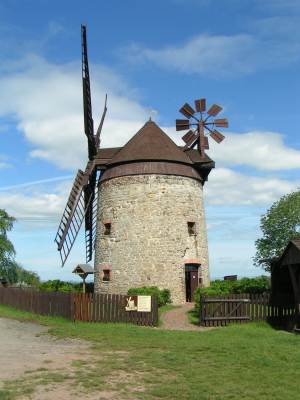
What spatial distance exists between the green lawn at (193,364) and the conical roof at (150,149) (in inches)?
480

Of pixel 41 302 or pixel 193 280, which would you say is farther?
pixel 193 280

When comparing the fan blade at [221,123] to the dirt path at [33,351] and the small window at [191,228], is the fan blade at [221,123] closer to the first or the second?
the small window at [191,228]

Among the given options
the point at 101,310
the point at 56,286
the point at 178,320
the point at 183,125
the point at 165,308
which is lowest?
the point at 178,320

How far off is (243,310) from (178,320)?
2937mm

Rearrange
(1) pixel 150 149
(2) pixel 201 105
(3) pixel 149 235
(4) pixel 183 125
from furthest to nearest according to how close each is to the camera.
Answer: (4) pixel 183 125
(2) pixel 201 105
(1) pixel 150 149
(3) pixel 149 235

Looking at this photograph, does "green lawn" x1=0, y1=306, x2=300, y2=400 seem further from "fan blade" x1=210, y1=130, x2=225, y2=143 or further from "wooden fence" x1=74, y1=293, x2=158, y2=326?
"fan blade" x1=210, y1=130, x2=225, y2=143

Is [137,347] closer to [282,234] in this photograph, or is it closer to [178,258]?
[178,258]

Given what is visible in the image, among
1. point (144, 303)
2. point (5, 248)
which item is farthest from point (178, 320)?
point (5, 248)

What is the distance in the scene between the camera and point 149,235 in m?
25.1

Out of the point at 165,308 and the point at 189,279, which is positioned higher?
the point at 189,279

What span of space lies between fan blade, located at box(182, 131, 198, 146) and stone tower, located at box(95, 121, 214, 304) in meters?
1.81

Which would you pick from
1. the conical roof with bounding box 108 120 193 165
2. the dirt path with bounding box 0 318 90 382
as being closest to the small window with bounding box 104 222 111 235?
the conical roof with bounding box 108 120 193 165

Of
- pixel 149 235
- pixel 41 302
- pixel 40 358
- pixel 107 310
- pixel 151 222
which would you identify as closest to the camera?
pixel 40 358

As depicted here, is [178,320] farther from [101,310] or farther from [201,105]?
[201,105]
